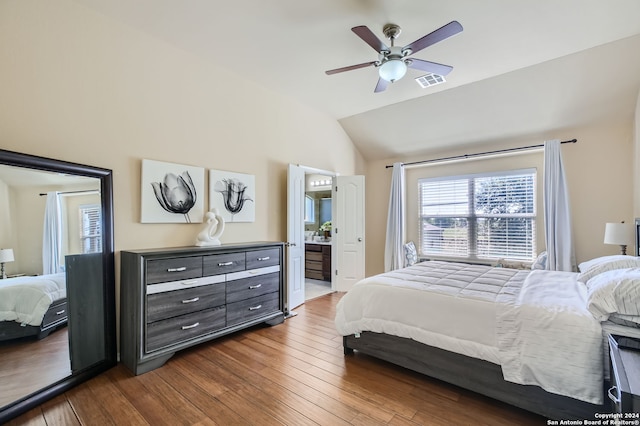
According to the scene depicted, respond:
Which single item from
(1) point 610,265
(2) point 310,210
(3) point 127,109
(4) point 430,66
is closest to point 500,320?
(1) point 610,265

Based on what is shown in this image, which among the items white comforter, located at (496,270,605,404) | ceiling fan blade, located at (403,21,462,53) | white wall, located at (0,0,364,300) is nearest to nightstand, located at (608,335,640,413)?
white comforter, located at (496,270,605,404)

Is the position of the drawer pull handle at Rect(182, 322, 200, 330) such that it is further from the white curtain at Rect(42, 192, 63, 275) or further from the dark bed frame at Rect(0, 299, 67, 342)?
the white curtain at Rect(42, 192, 63, 275)

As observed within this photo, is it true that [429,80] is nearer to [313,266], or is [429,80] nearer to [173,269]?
[173,269]

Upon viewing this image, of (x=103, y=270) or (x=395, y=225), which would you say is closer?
(x=103, y=270)

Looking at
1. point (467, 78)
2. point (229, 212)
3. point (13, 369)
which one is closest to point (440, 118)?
point (467, 78)

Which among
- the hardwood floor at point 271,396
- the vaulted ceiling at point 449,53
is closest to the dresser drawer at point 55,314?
the hardwood floor at point 271,396

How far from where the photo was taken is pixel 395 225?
527 cm

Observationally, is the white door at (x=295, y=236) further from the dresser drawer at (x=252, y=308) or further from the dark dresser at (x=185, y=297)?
the dark dresser at (x=185, y=297)

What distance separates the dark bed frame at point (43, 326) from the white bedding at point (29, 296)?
0.03 metres

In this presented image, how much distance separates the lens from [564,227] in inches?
151

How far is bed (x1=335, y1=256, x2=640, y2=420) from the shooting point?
1610mm

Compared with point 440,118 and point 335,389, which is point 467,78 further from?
point 335,389

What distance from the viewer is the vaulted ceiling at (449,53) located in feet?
7.95

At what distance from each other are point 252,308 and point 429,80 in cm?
359
